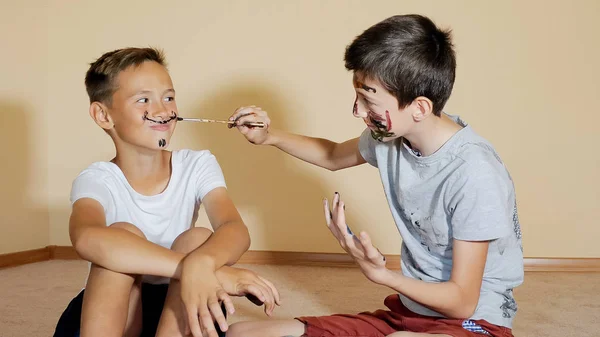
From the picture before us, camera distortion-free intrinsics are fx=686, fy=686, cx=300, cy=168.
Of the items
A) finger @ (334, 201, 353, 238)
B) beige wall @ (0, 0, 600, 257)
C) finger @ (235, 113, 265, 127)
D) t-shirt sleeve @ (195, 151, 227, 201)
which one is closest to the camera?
finger @ (334, 201, 353, 238)

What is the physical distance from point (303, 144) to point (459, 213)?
1.73 ft

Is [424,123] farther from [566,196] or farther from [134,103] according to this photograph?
[566,196]

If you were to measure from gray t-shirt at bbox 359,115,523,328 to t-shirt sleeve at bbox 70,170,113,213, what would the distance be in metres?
0.55

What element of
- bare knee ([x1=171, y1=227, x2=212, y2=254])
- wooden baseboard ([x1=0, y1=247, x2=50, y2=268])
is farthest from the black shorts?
wooden baseboard ([x1=0, y1=247, x2=50, y2=268])

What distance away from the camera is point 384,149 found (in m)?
1.38

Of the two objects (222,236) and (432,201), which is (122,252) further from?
(432,201)

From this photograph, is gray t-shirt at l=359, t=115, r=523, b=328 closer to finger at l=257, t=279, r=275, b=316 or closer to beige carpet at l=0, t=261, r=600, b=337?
finger at l=257, t=279, r=275, b=316

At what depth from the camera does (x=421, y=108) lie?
124 centimetres

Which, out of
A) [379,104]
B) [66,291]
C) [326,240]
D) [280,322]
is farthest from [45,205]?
[379,104]

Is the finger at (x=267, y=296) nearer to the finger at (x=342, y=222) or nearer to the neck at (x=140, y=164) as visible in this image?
the finger at (x=342, y=222)

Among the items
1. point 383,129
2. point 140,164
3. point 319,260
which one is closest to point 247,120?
point 140,164

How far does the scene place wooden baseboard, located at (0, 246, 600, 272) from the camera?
2.45m

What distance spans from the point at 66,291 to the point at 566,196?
1727 millimetres

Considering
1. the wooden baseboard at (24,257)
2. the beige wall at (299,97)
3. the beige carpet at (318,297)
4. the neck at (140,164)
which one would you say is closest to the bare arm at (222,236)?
the neck at (140,164)
